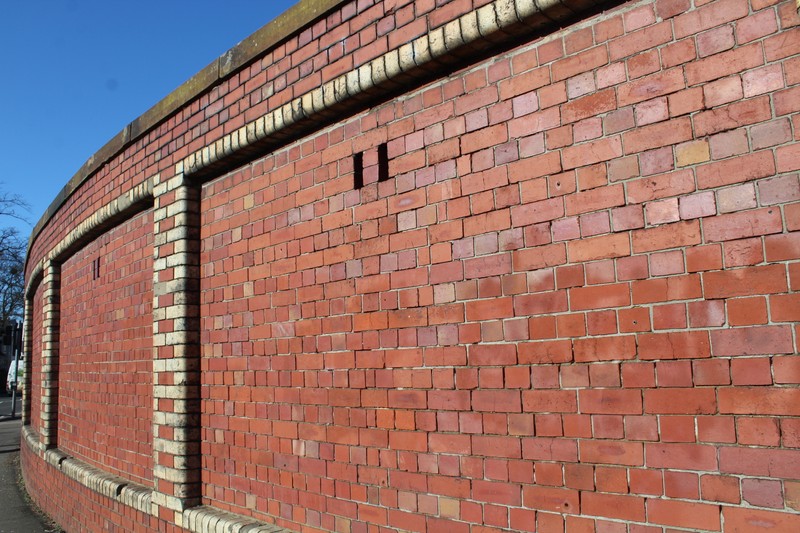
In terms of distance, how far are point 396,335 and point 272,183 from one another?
1.49 metres

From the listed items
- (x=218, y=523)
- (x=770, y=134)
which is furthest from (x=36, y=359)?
(x=770, y=134)

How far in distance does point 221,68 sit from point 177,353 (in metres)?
2.03

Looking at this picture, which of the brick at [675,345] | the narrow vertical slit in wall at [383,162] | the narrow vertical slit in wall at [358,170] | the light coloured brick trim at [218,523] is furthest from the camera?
the light coloured brick trim at [218,523]

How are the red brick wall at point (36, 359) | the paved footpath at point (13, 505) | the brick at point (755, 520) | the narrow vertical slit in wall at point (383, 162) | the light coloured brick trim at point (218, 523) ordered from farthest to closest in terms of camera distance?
the red brick wall at point (36, 359) < the paved footpath at point (13, 505) < the light coloured brick trim at point (218, 523) < the narrow vertical slit in wall at point (383, 162) < the brick at point (755, 520)

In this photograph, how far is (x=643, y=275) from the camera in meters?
2.46

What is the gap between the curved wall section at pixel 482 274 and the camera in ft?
7.41

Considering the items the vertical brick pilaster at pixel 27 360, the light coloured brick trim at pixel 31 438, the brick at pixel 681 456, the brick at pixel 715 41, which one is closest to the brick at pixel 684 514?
the brick at pixel 681 456

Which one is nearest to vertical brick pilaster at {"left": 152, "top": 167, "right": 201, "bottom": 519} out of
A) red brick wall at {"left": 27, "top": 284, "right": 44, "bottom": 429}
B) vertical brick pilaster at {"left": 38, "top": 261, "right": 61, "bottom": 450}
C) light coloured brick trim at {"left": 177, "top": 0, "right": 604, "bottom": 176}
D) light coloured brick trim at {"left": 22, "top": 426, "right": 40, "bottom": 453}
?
light coloured brick trim at {"left": 177, "top": 0, "right": 604, "bottom": 176}

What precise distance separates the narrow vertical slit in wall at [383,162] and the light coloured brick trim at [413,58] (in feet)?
1.01

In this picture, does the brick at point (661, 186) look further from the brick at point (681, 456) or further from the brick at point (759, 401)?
the brick at point (681, 456)

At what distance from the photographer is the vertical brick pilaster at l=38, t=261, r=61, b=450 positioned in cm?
802

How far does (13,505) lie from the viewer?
8688mm

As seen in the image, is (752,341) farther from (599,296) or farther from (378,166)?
(378,166)

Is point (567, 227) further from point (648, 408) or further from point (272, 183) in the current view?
point (272, 183)
